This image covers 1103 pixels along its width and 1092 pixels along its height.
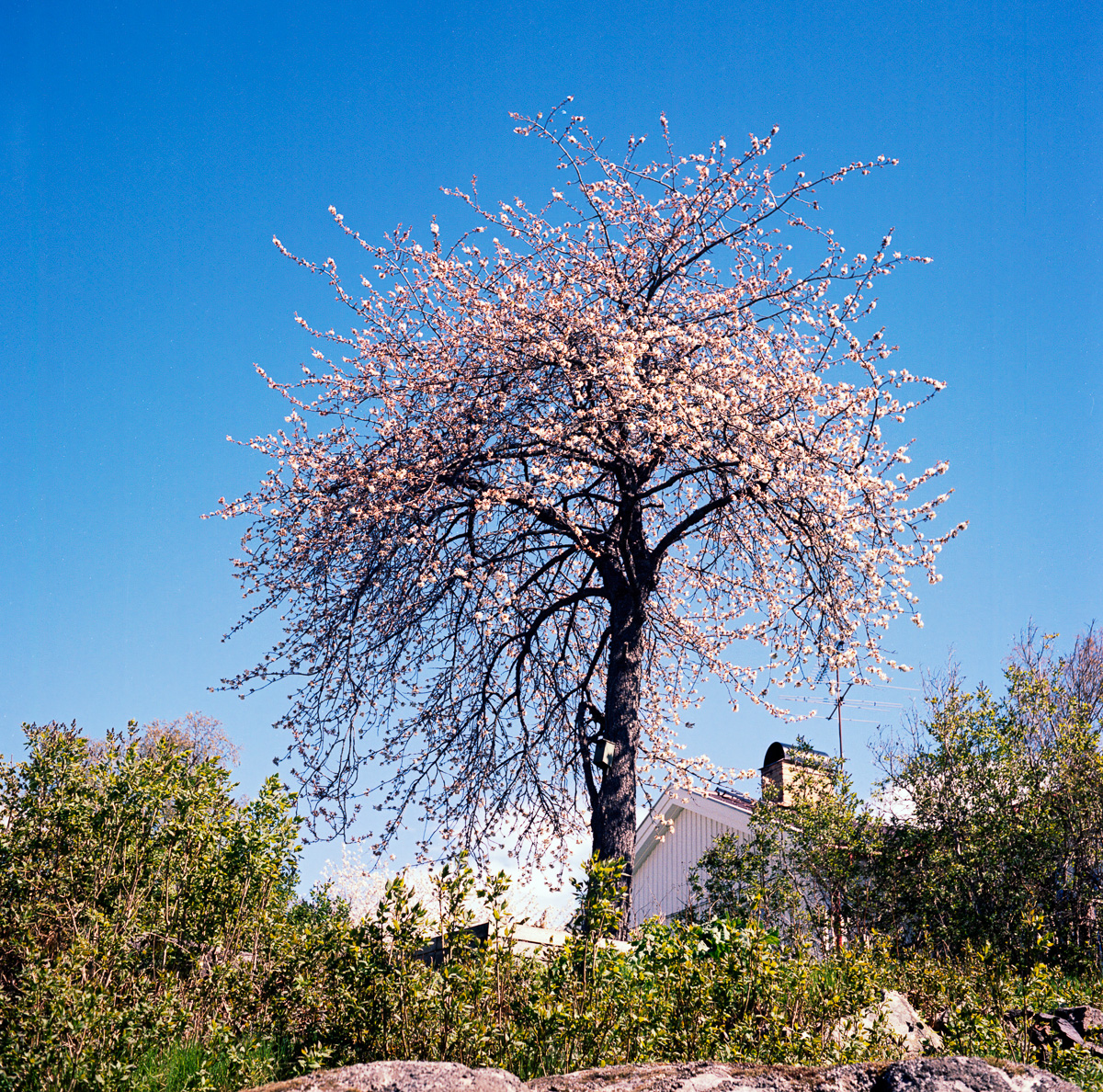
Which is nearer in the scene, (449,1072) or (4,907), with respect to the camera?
(449,1072)

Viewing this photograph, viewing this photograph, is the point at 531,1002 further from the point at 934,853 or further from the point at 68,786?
the point at 934,853

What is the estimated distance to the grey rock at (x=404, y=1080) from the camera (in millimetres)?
3197

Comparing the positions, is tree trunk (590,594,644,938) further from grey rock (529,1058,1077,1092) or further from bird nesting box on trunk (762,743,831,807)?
grey rock (529,1058,1077,1092)

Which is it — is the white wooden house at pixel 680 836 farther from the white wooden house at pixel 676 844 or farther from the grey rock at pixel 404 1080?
the grey rock at pixel 404 1080

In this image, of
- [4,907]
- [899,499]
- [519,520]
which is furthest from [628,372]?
[4,907]

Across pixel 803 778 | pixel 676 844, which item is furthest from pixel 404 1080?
pixel 676 844

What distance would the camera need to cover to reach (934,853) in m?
11.0

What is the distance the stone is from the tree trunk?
11.1 ft


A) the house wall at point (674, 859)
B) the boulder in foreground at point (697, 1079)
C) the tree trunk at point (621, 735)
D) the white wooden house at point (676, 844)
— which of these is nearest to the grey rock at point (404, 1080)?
the boulder in foreground at point (697, 1079)

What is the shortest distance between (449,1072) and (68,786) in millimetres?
2886

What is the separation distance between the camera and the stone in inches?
199

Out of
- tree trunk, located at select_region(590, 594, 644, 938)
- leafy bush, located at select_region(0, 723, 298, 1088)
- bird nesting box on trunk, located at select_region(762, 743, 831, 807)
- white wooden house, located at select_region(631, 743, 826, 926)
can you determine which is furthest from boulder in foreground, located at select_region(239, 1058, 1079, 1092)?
white wooden house, located at select_region(631, 743, 826, 926)

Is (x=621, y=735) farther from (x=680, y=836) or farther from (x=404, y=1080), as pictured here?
(x=680, y=836)

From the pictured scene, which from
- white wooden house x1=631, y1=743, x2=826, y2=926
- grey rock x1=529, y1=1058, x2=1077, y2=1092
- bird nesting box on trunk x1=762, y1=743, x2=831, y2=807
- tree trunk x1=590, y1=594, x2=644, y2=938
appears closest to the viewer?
grey rock x1=529, y1=1058, x2=1077, y2=1092
